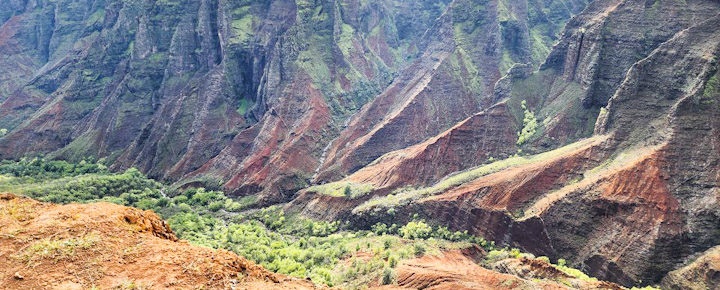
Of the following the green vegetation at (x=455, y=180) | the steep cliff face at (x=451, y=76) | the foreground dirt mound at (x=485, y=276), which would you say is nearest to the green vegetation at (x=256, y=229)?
the foreground dirt mound at (x=485, y=276)

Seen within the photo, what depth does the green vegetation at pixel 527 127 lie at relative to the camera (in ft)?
290

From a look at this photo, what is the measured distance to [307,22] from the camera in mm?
123625

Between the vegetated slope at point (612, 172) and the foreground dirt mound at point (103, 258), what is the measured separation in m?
41.5

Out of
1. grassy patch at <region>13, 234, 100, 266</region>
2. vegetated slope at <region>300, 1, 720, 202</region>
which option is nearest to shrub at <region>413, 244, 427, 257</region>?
vegetated slope at <region>300, 1, 720, 202</region>

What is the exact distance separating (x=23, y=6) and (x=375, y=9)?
127409 millimetres

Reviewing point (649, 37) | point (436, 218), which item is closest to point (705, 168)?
point (649, 37)

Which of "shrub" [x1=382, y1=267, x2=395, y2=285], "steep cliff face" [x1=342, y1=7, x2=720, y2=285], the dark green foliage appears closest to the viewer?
"shrub" [x1=382, y1=267, x2=395, y2=285]

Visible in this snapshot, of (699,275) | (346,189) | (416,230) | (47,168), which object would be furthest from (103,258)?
(47,168)

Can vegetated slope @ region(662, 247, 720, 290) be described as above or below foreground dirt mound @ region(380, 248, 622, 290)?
above

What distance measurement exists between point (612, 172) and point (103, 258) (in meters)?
56.6

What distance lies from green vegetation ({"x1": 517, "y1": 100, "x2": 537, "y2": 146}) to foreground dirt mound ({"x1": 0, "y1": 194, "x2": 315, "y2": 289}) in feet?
206

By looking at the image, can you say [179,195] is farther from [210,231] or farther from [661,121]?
[661,121]

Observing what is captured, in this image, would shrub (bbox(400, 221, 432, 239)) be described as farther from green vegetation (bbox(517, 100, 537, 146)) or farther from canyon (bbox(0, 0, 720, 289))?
green vegetation (bbox(517, 100, 537, 146))

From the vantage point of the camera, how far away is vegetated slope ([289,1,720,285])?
58969 mm
